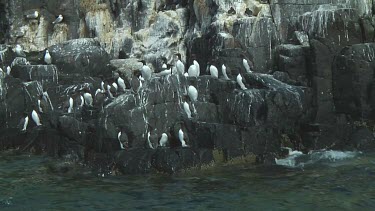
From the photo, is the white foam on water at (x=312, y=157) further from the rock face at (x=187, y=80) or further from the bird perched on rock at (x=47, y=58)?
the bird perched on rock at (x=47, y=58)

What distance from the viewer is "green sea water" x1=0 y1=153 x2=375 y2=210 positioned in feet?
36.0

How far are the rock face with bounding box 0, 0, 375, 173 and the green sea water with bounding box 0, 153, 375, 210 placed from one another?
2.71 ft

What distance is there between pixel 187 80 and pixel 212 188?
17.6 feet

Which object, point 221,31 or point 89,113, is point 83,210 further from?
point 221,31

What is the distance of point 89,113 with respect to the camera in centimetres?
1778

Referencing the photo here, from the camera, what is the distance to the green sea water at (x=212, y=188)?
36.0 feet

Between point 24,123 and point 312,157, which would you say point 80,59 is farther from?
point 312,157

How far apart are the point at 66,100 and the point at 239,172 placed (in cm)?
905

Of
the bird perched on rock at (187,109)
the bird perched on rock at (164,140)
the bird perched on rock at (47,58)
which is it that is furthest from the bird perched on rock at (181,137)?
the bird perched on rock at (47,58)

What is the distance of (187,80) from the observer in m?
16.8

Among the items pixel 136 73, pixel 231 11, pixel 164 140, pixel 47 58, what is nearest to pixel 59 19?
pixel 47 58

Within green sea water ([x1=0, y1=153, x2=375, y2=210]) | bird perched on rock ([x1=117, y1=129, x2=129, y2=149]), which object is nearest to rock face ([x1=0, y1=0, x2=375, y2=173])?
bird perched on rock ([x1=117, y1=129, x2=129, y2=149])

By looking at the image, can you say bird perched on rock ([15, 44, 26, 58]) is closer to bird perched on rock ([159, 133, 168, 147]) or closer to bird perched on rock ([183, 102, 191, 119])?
bird perched on rock ([183, 102, 191, 119])

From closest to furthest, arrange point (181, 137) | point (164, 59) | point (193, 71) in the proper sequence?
point (181, 137)
point (193, 71)
point (164, 59)
